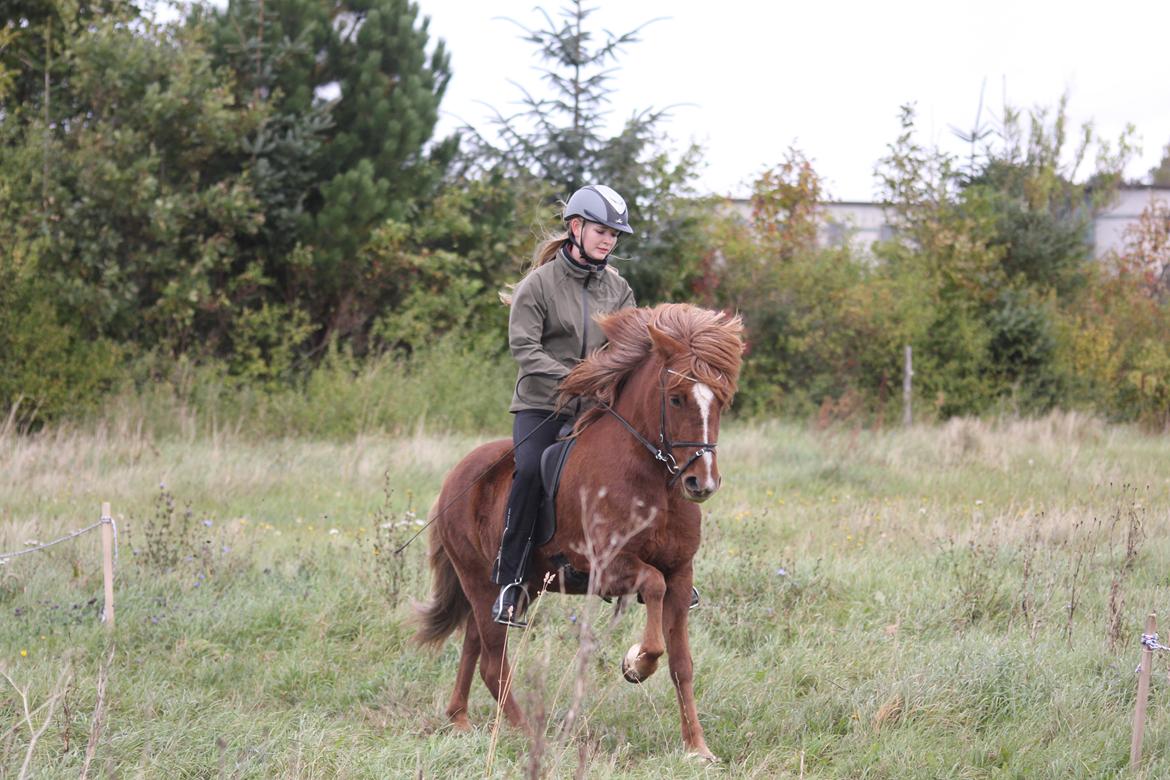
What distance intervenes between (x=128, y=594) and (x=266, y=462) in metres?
5.65

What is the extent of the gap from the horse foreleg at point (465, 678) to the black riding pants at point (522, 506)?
0.66m

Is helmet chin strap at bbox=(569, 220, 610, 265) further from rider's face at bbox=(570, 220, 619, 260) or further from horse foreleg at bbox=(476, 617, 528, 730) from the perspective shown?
horse foreleg at bbox=(476, 617, 528, 730)

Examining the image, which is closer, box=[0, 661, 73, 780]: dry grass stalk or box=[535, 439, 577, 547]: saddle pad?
box=[0, 661, 73, 780]: dry grass stalk

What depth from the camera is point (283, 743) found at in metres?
5.21

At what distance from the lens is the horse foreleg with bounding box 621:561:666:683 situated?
484cm

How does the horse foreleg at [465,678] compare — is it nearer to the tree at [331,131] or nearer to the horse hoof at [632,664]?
the horse hoof at [632,664]

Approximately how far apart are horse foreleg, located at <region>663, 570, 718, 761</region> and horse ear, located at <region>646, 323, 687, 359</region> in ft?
3.47

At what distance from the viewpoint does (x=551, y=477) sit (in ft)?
18.3

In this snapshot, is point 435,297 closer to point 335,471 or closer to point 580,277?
point 335,471

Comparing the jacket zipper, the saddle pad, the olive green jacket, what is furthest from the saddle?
the jacket zipper

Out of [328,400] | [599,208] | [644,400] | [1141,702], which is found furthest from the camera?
[328,400]

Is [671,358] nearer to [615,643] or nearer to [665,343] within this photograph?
[665,343]

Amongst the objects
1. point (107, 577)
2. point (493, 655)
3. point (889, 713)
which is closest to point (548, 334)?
point (493, 655)

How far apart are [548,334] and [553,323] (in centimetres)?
9
